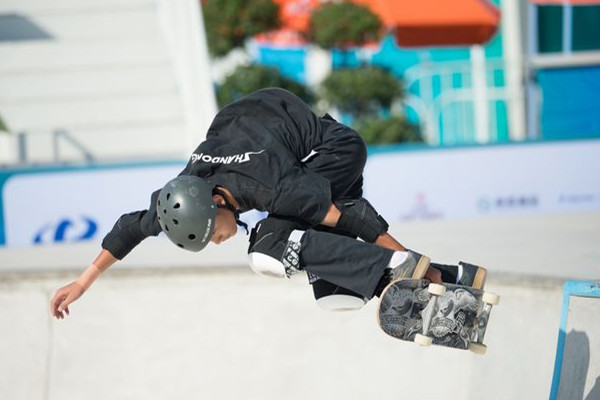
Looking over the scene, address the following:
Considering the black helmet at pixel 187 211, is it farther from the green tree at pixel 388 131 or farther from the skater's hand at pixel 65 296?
the green tree at pixel 388 131

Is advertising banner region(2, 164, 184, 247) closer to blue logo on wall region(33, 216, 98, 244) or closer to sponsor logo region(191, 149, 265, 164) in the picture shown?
blue logo on wall region(33, 216, 98, 244)

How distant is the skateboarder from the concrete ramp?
585 millimetres

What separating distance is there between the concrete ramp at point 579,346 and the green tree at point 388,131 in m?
11.1

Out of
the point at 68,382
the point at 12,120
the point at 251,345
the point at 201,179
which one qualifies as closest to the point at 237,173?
the point at 201,179

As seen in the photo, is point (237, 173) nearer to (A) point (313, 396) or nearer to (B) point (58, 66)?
(A) point (313, 396)

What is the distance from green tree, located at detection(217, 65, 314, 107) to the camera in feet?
55.1

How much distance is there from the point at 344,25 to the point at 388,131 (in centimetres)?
249

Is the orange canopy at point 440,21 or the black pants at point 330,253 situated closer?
the black pants at point 330,253

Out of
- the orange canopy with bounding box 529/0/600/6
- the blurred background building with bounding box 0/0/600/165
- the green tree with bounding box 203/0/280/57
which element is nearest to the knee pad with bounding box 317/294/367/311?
the blurred background building with bounding box 0/0/600/165

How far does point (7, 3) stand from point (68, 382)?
977 cm

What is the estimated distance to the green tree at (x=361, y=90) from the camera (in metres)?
17.2

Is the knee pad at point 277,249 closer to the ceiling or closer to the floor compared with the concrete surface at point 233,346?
closer to the ceiling

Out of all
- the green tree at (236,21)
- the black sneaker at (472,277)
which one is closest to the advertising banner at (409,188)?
the black sneaker at (472,277)

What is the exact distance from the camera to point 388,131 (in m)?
16.3
